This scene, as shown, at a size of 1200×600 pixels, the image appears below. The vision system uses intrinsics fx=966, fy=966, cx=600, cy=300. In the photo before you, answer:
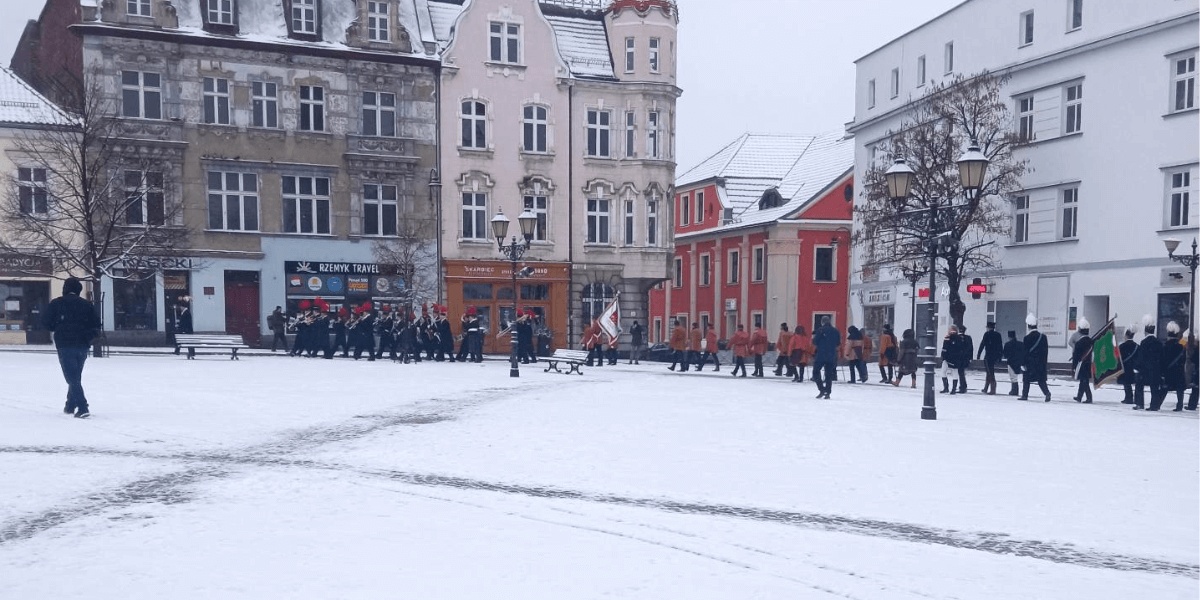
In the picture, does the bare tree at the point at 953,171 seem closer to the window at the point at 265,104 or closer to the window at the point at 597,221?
the window at the point at 597,221

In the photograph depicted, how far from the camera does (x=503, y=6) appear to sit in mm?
39656

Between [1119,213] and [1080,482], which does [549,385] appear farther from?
[1119,213]

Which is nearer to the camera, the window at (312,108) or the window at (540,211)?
the window at (312,108)

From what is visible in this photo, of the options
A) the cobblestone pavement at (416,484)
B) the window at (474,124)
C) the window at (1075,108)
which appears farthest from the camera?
the window at (474,124)

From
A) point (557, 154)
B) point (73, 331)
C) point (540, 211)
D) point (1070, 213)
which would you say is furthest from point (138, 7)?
point (1070, 213)

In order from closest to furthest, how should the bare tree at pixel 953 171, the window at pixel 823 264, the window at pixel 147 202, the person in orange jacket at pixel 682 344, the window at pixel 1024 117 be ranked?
the bare tree at pixel 953 171
the person in orange jacket at pixel 682 344
the window at pixel 1024 117
the window at pixel 147 202
the window at pixel 823 264

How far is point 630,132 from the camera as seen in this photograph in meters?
40.7

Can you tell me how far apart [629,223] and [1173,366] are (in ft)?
81.4

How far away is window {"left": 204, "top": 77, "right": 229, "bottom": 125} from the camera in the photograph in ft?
115

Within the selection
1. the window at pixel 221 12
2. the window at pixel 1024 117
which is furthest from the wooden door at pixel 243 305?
the window at pixel 1024 117

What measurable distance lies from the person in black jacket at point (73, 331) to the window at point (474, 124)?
87.6 feet

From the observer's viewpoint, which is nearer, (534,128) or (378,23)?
(378,23)

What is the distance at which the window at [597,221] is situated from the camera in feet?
133

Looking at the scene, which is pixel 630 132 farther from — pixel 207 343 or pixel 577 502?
pixel 577 502
